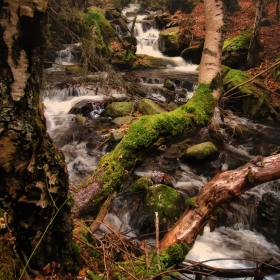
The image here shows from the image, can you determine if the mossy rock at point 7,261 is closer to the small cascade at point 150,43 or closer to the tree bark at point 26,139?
the tree bark at point 26,139

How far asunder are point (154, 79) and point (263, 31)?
8.07m

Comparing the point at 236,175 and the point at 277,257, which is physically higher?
the point at 236,175

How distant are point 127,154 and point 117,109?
659cm

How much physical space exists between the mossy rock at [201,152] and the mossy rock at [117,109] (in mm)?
3099

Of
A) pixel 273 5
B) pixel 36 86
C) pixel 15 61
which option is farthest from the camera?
pixel 273 5

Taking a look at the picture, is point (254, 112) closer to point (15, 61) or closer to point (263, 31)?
point (263, 31)

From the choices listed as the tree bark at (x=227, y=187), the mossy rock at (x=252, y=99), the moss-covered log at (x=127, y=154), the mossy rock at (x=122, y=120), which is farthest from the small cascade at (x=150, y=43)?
the tree bark at (x=227, y=187)

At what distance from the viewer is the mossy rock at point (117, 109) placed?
1022 centimetres

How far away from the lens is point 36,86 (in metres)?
1.65

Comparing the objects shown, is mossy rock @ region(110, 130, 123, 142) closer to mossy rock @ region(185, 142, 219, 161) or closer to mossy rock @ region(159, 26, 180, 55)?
mossy rock @ region(185, 142, 219, 161)

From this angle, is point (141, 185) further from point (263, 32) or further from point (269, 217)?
point (263, 32)

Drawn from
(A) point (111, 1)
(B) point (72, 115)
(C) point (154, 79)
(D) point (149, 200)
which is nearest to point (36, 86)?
(D) point (149, 200)

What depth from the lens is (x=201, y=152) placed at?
813 cm

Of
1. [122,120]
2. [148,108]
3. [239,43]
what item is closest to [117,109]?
[122,120]
